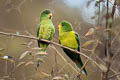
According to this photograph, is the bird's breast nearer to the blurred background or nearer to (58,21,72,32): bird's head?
(58,21,72,32): bird's head

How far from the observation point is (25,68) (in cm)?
143

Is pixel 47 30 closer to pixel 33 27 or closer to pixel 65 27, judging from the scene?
pixel 65 27

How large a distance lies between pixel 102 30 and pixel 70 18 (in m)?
0.66

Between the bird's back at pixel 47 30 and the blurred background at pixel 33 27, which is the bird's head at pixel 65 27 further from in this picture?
the blurred background at pixel 33 27

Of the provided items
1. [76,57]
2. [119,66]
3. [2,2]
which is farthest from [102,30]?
[2,2]

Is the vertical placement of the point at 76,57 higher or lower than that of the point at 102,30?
lower

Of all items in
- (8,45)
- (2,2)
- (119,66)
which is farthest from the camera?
(2,2)

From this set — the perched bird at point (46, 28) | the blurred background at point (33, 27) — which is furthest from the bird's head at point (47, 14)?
the blurred background at point (33, 27)

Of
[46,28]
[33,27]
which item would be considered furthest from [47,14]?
[33,27]

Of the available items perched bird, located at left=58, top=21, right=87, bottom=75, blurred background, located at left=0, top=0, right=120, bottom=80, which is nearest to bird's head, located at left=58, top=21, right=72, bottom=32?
perched bird, located at left=58, top=21, right=87, bottom=75

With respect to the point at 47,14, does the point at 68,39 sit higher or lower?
lower

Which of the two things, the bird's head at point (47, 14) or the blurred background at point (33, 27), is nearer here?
the bird's head at point (47, 14)

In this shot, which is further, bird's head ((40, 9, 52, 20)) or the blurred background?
the blurred background

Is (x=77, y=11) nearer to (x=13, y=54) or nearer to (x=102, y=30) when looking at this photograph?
(x=13, y=54)
